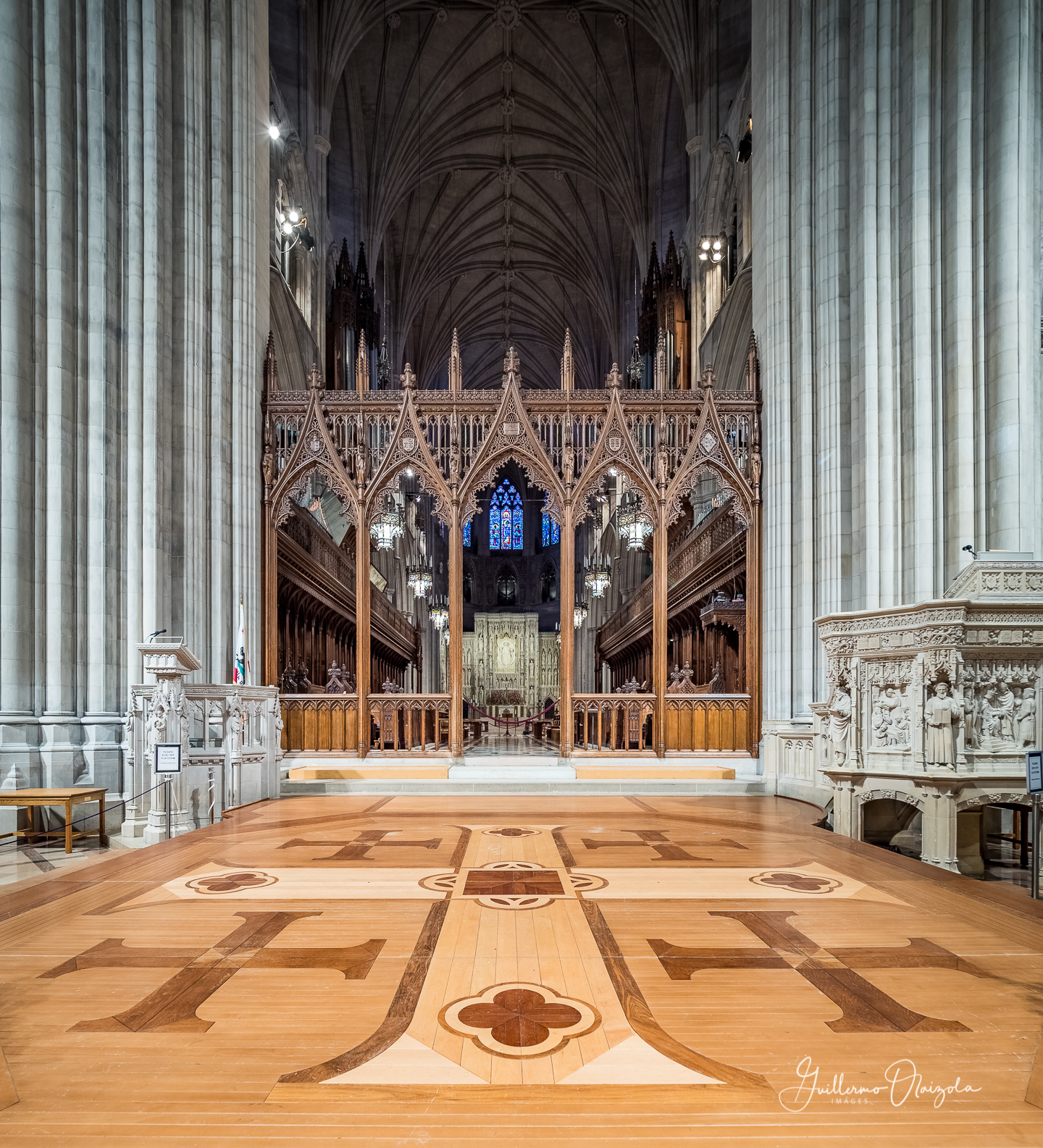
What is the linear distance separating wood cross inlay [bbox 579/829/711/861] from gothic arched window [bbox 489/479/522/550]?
128 ft

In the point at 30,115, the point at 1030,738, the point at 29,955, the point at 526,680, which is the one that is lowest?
the point at 526,680

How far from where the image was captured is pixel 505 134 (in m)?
24.8

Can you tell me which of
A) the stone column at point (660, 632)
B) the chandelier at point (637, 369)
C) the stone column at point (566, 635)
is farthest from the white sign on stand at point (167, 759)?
the chandelier at point (637, 369)

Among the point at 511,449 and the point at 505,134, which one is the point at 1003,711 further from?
the point at 505,134

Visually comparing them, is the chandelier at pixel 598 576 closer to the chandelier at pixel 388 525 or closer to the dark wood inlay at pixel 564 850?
the chandelier at pixel 388 525

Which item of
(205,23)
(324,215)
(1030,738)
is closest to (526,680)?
(324,215)

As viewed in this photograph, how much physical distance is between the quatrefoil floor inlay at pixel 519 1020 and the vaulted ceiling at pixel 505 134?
736 inches

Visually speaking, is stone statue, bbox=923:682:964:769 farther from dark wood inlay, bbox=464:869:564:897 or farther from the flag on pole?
the flag on pole

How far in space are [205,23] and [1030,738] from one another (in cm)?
1236

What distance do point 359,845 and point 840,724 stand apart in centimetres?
385

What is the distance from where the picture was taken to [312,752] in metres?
11.2

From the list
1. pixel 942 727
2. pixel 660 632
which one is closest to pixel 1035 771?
pixel 942 727

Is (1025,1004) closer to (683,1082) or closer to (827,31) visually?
(683,1082)
